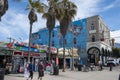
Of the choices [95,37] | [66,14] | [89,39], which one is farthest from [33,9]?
[89,39]

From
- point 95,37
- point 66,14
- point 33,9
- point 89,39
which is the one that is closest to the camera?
point 33,9

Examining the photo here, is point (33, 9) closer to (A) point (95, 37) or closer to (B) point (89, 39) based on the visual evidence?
(A) point (95, 37)

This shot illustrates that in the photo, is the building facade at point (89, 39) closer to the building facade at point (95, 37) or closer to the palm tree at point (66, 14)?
the building facade at point (95, 37)

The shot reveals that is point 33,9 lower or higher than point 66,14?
lower

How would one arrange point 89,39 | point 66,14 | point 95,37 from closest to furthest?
1. point 66,14
2. point 95,37
3. point 89,39

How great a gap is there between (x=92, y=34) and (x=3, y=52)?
36.8 m

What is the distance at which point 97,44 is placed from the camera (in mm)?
60750

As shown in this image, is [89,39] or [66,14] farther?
[89,39]

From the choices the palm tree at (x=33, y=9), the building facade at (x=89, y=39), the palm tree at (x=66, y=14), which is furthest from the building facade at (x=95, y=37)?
the palm tree at (x=33, y=9)

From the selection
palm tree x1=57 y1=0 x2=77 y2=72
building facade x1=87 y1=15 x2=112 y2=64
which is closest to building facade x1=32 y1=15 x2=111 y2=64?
building facade x1=87 y1=15 x2=112 y2=64

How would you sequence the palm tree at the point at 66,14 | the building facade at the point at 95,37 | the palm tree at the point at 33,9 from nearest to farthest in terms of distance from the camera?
1. the palm tree at the point at 33,9
2. the palm tree at the point at 66,14
3. the building facade at the point at 95,37

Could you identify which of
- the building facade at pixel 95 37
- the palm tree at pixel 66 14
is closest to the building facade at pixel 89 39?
the building facade at pixel 95 37

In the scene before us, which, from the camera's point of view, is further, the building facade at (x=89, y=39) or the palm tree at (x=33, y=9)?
the building facade at (x=89, y=39)

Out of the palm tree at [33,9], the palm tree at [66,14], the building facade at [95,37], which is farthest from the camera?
the building facade at [95,37]
